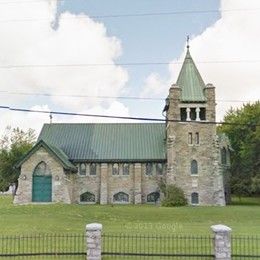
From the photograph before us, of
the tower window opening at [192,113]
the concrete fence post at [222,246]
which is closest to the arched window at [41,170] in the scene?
the tower window opening at [192,113]

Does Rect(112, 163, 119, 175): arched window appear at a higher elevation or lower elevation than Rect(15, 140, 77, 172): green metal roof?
lower

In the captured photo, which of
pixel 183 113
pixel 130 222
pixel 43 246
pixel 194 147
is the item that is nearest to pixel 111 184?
pixel 194 147

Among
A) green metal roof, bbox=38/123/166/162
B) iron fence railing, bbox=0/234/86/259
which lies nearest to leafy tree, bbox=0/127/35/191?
green metal roof, bbox=38/123/166/162

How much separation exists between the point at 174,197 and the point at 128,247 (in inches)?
1242

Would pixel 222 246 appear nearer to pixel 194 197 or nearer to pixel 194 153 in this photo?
pixel 194 197

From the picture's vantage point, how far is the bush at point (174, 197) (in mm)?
50469

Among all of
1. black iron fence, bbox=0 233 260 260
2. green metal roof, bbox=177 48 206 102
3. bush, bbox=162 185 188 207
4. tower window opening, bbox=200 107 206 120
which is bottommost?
black iron fence, bbox=0 233 260 260

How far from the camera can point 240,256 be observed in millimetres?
17484

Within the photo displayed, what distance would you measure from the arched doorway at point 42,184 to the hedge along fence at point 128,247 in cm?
3128

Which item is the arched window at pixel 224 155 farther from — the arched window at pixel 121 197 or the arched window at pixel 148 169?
the arched window at pixel 121 197

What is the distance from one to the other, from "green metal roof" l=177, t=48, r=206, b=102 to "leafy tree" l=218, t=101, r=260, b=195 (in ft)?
30.2

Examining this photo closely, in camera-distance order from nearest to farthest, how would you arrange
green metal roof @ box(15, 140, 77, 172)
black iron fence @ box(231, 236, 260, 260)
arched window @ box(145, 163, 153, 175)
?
1. black iron fence @ box(231, 236, 260, 260)
2. green metal roof @ box(15, 140, 77, 172)
3. arched window @ box(145, 163, 153, 175)

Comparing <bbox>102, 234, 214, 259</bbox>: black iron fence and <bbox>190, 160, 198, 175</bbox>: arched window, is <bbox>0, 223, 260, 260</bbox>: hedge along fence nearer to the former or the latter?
<bbox>102, 234, 214, 259</bbox>: black iron fence

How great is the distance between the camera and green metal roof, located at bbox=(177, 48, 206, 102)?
53250 millimetres
